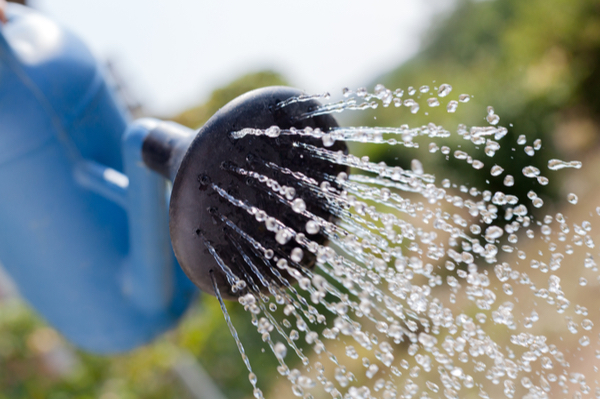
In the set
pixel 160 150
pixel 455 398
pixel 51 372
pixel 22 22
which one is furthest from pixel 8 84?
pixel 51 372

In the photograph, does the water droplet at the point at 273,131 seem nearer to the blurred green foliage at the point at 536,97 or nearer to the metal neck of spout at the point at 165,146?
the metal neck of spout at the point at 165,146

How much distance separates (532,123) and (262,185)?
393 cm

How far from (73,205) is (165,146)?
52cm

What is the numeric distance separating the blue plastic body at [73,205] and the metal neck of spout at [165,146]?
205 millimetres

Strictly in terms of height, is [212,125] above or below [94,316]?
above

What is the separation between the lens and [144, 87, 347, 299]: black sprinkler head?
569 millimetres

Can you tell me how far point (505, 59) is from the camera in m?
4.55

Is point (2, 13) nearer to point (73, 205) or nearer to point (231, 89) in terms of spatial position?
point (73, 205)

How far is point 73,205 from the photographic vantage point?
3.62 feet

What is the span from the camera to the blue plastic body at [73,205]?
1034 mm

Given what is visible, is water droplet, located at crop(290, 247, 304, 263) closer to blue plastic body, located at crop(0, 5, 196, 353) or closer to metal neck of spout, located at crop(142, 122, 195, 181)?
metal neck of spout, located at crop(142, 122, 195, 181)

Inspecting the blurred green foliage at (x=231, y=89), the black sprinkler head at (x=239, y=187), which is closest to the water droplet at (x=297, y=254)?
the black sprinkler head at (x=239, y=187)

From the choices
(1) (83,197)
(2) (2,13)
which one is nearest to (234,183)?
(1) (83,197)

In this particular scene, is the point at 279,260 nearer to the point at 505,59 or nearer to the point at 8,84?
the point at 8,84
